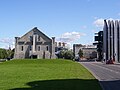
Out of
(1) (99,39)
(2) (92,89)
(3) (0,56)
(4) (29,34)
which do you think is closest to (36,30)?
(4) (29,34)

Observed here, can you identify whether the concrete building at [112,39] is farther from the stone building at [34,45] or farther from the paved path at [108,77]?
the paved path at [108,77]

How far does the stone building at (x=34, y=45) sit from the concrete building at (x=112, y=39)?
117 ft

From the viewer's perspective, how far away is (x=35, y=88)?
57.5 feet

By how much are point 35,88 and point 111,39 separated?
15111 cm

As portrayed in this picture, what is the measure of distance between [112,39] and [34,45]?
46.2 meters

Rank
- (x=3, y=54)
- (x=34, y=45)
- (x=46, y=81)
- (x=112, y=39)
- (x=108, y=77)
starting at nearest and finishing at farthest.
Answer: (x=46, y=81)
(x=108, y=77)
(x=34, y=45)
(x=112, y=39)
(x=3, y=54)

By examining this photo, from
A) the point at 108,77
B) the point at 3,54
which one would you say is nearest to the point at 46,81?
the point at 108,77

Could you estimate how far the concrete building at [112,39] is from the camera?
162 meters

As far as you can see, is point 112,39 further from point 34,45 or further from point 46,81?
point 46,81

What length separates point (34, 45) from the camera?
141125mm

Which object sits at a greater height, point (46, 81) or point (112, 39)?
point (112, 39)

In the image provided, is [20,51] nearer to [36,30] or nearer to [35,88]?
[36,30]

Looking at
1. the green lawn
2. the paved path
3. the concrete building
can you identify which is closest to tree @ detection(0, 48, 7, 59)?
the concrete building

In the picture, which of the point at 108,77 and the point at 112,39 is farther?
the point at 112,39
